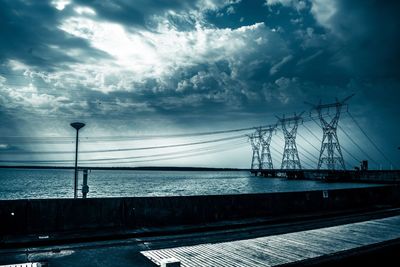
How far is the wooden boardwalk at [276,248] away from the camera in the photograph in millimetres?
8133

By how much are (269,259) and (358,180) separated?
125m

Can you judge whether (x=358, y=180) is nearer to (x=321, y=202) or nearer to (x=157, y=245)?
(x=321, y=202)

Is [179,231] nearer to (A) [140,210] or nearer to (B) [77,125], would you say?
(A) [140,210]

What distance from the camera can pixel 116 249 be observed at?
31.7 ft

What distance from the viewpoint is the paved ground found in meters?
8.38

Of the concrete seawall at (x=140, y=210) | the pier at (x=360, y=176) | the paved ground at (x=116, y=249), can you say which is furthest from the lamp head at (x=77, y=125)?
the pier at (x=360, y=176)

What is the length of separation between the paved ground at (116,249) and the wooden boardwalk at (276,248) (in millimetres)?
767

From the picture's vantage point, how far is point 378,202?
76.8 ft

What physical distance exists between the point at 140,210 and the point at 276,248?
236 inches

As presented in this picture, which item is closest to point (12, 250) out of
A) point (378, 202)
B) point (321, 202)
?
point (321, 202)

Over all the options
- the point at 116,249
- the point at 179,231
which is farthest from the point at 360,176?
the point at 116,249

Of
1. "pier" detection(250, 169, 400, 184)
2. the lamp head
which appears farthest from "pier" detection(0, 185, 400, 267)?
"pier" detection(250, 169, 400, 184)

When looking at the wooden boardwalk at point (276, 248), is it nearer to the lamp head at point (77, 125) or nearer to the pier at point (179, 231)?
the pier at point (179, 231)

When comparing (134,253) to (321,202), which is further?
(321,202)
